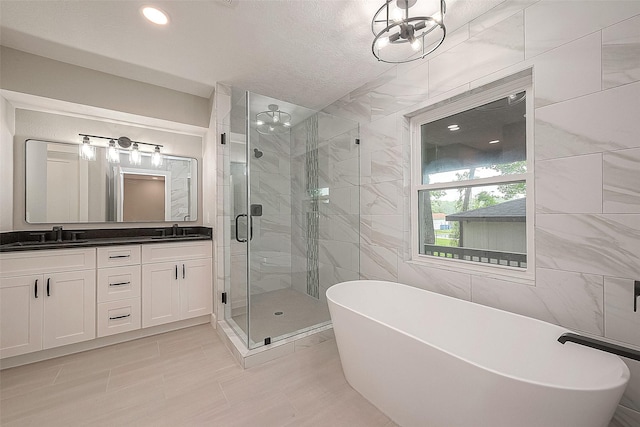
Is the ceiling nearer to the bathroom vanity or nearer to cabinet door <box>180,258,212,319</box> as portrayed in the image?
the bathroom vanity

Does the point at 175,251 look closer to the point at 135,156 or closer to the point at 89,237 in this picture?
the point at 89,237

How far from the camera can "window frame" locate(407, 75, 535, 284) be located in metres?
1.61

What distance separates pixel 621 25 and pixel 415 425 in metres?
2.27

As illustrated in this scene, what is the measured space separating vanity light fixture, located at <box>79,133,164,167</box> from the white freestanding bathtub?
259cm

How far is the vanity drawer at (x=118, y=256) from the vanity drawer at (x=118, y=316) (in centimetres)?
35

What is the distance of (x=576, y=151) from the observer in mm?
1359

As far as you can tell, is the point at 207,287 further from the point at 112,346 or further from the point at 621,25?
the point at 621,25

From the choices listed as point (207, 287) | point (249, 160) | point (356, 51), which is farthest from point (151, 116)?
point (356, 51)

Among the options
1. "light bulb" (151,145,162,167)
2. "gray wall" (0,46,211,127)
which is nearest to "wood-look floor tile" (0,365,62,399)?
"light bulb" (151,145,162,167)

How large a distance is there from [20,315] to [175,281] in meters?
1.05

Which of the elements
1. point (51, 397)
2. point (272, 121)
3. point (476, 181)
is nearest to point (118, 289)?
point (51, 397)

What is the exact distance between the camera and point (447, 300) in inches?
69.1

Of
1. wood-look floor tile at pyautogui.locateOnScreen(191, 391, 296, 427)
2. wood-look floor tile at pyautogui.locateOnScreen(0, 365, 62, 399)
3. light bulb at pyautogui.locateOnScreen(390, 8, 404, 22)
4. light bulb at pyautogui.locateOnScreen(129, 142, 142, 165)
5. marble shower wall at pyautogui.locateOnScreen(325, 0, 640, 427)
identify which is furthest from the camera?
light bulb at pyautogui.locateOnScreen(129, 142, 142, 165)

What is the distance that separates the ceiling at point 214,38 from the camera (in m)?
1.67
